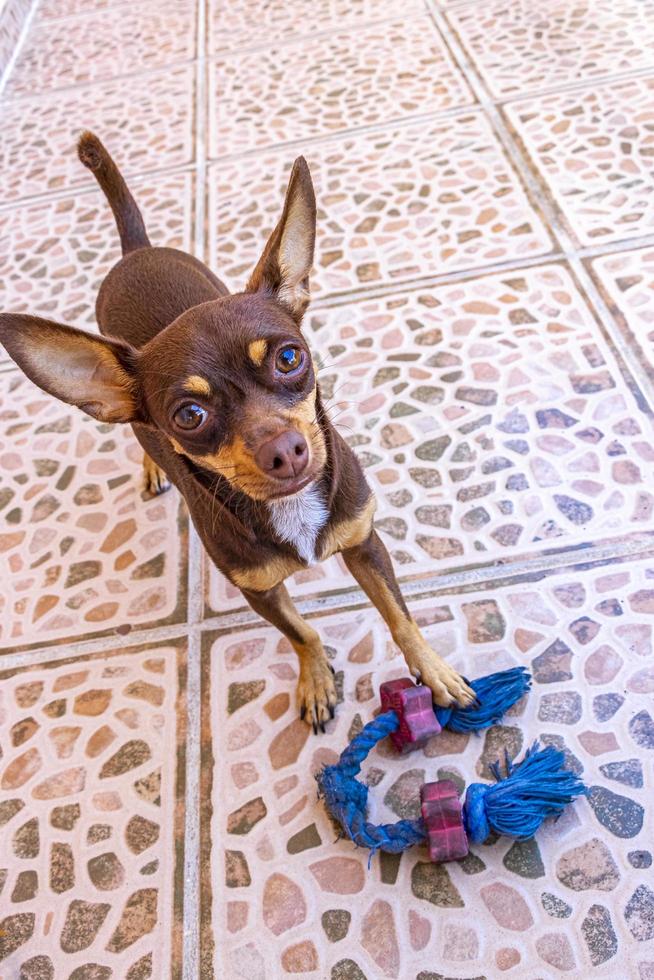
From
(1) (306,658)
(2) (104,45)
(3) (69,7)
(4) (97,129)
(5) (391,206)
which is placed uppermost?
(3) (69,7)

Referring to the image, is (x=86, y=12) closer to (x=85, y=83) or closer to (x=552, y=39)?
(x=85, y=83)

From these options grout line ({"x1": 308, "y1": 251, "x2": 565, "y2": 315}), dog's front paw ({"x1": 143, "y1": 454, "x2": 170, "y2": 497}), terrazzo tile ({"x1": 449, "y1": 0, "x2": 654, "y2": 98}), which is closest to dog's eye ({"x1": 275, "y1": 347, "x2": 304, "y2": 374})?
dog's front paw ({"x1": 143, "y1": 454, "x2": 170, "y2": 497})

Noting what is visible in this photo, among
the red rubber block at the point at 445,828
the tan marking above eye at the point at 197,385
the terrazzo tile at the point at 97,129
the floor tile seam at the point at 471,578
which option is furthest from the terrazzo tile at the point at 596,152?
the red rubber block at the point at 445,828

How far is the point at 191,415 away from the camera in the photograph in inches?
47.9

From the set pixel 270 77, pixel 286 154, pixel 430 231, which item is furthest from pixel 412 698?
pixel 270 77

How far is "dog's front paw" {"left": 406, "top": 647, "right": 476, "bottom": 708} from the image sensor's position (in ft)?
4.97

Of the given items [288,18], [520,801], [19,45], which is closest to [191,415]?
[520,801]

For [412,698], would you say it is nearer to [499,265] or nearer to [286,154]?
[499,265]

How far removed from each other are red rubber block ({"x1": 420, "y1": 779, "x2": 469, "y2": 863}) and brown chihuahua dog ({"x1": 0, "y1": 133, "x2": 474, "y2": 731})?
8.7 inches

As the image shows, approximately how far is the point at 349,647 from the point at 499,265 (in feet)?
4.54

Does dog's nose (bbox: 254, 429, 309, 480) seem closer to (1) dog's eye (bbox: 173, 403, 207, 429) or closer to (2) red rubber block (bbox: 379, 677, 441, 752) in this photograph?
(1) dog's eye (bbox: 173, 403, 207, 429)

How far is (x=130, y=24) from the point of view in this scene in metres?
4.42

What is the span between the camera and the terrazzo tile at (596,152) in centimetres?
249

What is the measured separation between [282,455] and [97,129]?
3060mm
